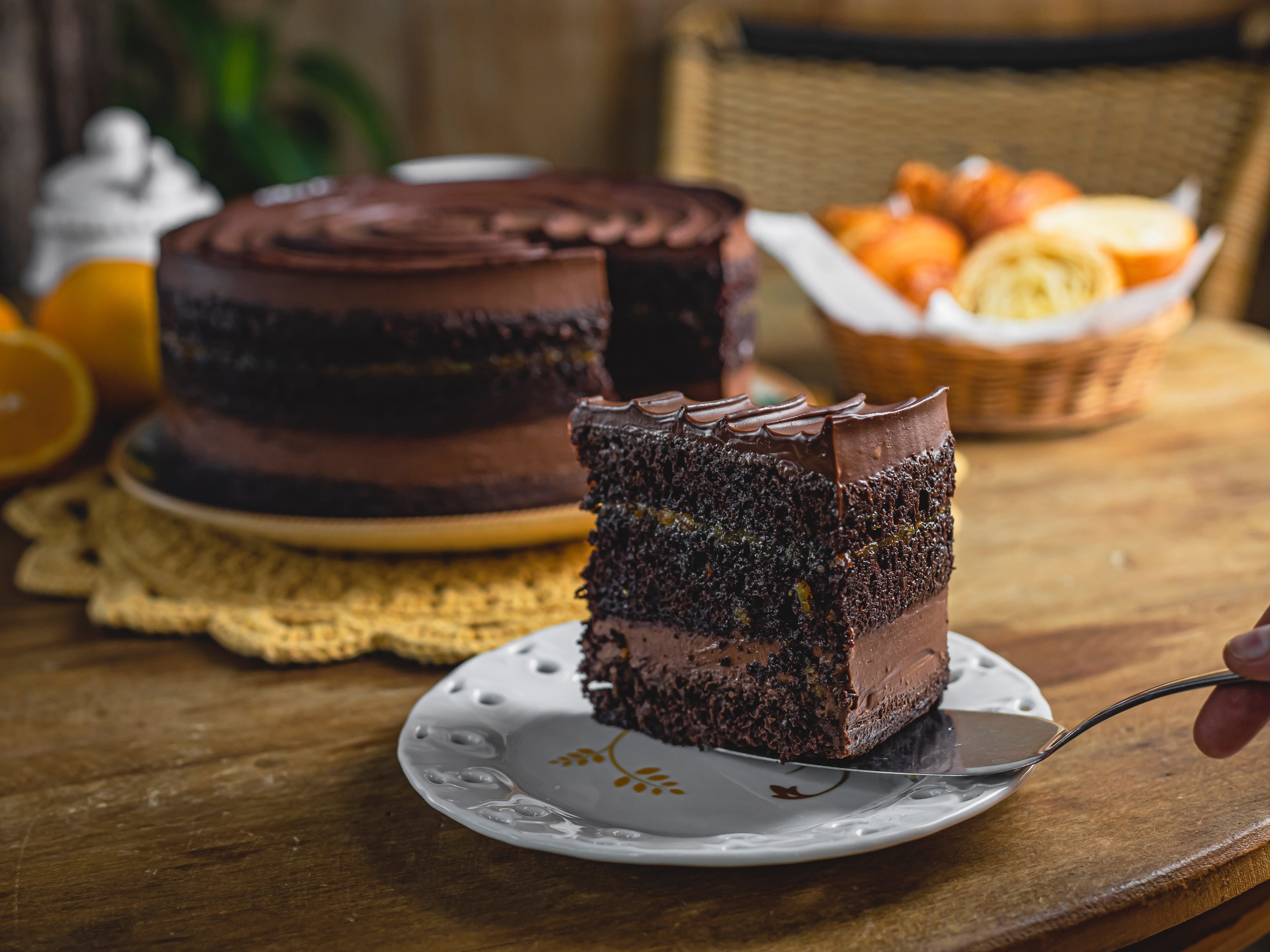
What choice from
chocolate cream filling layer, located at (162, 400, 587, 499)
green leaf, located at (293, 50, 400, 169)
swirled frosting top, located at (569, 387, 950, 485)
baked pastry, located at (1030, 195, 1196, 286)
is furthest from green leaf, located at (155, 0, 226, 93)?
swirled frosting top, located at (569, 387, 950, 485)

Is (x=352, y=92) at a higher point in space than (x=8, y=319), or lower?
higher

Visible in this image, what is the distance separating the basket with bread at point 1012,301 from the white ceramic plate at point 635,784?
Answer: 2.40ft

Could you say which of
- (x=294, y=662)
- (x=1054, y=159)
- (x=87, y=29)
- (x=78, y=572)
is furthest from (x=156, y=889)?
(x=87, y=29)

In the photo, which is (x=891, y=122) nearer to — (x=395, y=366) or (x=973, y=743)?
(x=395, y=366)

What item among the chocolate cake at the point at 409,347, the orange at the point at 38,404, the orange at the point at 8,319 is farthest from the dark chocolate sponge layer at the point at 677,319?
the orange at the point at 8,319

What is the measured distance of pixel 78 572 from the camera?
131 cm

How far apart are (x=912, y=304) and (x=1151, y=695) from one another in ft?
3.41

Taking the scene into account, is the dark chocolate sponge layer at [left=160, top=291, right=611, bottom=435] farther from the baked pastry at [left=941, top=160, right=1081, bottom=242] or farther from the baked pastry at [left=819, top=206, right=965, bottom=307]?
the baked pastry at [left=941, top=160, right=1081, bottom=242]

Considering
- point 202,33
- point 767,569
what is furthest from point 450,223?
point 202,33

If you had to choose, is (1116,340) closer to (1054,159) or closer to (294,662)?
(294,662)

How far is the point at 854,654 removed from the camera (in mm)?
856

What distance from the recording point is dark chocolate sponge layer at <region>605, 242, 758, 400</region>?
1428 millimetres

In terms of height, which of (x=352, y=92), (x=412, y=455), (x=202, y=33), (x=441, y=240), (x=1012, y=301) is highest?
(x=202, y=33)

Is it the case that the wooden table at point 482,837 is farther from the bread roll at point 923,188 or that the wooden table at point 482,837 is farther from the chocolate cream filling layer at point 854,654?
the bread roll at point 923,188
